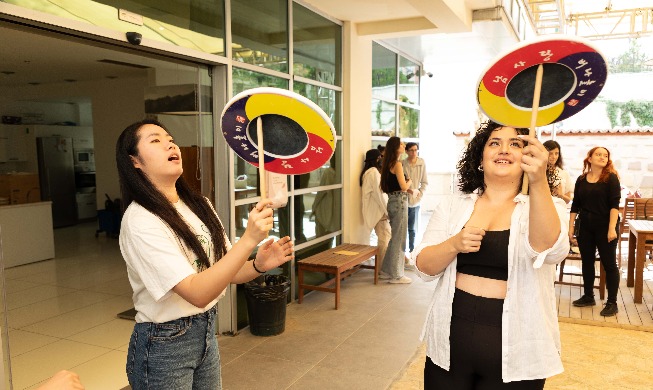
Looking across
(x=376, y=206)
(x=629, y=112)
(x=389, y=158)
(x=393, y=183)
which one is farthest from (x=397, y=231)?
(x=629, y=112)

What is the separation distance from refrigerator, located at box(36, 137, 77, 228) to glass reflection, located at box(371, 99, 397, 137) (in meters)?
6.89

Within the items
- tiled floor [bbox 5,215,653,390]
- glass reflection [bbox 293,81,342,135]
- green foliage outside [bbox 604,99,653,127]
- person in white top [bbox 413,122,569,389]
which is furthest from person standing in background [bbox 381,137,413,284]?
green foliage outside [bbox 604,99,653,127]

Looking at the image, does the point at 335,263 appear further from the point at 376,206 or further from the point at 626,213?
the point at 626,213

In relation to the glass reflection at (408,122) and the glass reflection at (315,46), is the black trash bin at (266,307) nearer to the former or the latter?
the glass reflection at (315,46)

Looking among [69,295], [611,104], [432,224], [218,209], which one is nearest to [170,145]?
[432,224]

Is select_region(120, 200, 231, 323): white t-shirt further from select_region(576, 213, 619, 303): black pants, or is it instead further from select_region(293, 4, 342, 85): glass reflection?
select_region(576, 213, 619, 303): black pants

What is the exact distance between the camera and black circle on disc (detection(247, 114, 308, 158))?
1480 mm

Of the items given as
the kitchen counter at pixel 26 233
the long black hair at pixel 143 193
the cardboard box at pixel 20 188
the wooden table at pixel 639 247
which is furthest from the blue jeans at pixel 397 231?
the cardboard box at pixel 20 188

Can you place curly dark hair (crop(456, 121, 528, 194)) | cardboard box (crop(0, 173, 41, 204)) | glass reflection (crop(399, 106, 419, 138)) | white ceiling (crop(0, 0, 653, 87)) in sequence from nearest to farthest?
1. curly dark hair (crop(456, 121, 528, 194))
2. white ceiling (crop(0, 0, 653, 87))
3. cardboard box (crop(0, 173, 41, 204))
4. glass reflection (crop(399, 106, 419, 138))

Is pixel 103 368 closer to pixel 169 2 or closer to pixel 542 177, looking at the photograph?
pixel 169 2

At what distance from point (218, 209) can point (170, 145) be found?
2388 millimetres

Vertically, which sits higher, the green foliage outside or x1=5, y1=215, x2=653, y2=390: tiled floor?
the green foliage outside

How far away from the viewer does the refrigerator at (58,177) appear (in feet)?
32.4

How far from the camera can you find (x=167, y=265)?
1.48m
